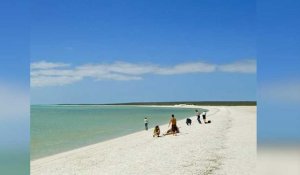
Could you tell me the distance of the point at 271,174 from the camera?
8.45 metres

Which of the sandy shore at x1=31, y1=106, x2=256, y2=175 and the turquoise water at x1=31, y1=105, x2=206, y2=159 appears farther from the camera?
the turquoise water at x1=31, y1=105, x2=206, y2=159

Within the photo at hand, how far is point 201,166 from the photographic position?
870 cm

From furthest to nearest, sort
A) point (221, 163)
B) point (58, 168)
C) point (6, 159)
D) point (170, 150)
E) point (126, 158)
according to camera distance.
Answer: point (6, 159)
point (170, 150)
point (126, 158)
point (58, 168)
point (221, 163)

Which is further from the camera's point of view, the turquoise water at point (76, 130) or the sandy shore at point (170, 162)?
the turquoise water at point (76, 130)

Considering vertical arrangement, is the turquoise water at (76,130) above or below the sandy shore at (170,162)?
below

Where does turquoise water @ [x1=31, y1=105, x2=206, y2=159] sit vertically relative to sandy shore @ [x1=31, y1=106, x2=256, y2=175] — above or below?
below

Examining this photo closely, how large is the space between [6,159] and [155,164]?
21.8ft

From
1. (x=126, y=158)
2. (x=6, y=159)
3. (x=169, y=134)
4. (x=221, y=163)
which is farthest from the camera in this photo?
(x=169, y=134)

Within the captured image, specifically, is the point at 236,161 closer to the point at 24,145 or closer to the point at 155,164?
the point at 155,164

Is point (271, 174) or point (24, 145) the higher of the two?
point (24, 145)

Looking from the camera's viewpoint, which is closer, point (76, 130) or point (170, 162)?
point (170, 162)

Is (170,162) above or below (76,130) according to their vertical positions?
above

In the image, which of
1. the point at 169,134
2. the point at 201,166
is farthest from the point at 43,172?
the point at 169,134

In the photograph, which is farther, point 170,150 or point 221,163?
point 170,150
